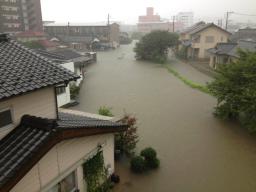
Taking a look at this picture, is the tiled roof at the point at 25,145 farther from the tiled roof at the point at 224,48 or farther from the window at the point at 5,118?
the tiled roof at the point at 224,48

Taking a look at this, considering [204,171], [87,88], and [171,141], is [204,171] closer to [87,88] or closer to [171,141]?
[171,141]

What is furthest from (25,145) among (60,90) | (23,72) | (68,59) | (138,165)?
(68,59)

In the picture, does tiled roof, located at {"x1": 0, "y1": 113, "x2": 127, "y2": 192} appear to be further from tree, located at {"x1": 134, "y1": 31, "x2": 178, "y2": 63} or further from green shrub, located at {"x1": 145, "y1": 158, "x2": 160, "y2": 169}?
tree, located at {"x1": 134, "y1": 31, "x2": 178, "y2": 63}

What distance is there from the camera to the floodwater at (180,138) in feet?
31.8

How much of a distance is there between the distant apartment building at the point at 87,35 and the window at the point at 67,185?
165 ft

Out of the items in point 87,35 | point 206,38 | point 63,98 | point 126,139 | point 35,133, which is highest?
point 87,35

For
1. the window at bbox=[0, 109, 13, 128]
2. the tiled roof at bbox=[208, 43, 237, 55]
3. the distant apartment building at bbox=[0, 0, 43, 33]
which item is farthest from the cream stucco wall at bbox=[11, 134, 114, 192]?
the distant apartment building at bbox=[0, 0, 43, 33]

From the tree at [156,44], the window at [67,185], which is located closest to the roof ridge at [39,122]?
the window at [67,185]

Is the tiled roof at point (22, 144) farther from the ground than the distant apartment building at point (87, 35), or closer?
closer

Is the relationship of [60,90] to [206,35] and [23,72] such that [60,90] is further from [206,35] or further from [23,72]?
[206,35]

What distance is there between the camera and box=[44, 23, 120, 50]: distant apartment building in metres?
58.5

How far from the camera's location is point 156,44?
129 ft

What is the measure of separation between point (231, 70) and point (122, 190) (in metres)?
9.40

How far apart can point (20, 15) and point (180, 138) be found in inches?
2428
